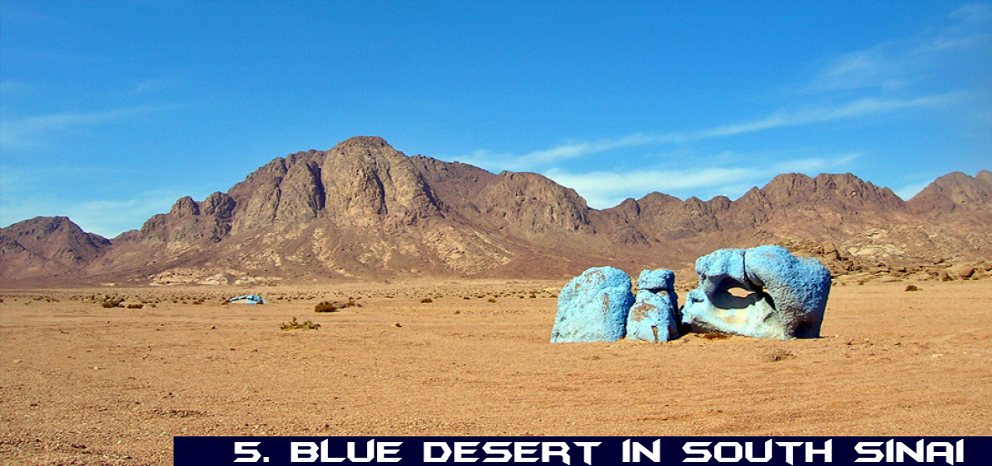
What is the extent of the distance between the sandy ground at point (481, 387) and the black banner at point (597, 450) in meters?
0.35

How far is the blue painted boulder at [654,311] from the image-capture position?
16.0m

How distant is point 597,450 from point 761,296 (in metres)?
11.2

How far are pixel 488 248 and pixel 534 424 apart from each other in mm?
104636

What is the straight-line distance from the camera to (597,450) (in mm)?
6699

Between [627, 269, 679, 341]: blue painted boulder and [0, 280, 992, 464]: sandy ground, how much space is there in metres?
0.55

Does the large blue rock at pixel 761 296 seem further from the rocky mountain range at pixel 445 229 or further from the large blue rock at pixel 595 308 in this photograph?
the rocky mountain range at pixel 445 229

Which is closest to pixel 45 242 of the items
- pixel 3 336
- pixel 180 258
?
pixel 180 258

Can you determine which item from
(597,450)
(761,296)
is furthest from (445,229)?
(597,450)

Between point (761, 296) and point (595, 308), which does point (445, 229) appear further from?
point (761, 296)

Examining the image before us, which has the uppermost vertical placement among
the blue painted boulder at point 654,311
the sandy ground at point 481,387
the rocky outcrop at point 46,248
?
the rocky outcrop at point 46,248

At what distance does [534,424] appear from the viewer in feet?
26.1

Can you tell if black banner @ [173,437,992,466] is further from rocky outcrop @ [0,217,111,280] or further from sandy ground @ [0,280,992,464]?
rocky outcrop @ [0,217,111,280]

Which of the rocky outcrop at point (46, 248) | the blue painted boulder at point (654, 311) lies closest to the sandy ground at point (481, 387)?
the blue painted boulder at point (654, 311)

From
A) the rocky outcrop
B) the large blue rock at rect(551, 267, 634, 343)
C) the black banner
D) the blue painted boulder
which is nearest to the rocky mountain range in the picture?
the rocky outcrop
